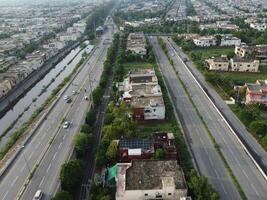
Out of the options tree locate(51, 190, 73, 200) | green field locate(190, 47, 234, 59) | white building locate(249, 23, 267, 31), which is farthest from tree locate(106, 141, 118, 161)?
white building locate(249, 23, 267, 31)

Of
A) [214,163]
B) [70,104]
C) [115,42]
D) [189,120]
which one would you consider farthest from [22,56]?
[214,163]

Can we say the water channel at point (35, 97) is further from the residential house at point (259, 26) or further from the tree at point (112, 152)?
the residential house at point (259, 26)

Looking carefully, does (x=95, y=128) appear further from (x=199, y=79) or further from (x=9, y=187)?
(x=199, y=79)

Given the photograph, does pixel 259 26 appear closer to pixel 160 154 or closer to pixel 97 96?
pixel 97 96

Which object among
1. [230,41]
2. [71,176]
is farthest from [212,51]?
[71,176]

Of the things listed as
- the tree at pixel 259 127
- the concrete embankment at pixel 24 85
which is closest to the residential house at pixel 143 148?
the tree at pixel 259 127

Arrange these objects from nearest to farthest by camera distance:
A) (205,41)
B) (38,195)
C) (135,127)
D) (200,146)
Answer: (38,195), (200,146), (135,127), (205,41)

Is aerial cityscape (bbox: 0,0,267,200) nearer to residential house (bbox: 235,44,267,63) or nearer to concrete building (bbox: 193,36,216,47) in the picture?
residential house (bbox: 235,44,267,63)
